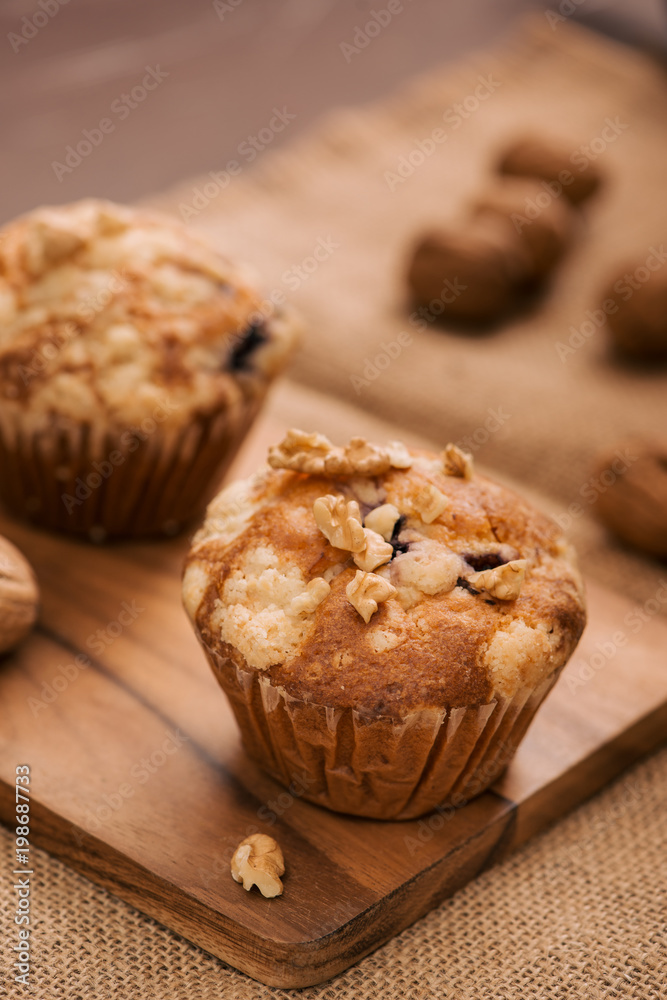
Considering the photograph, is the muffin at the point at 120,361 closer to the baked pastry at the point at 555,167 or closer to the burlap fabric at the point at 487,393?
the burlap fabric at the point at 487,393

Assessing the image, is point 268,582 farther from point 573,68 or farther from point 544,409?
point 573,68

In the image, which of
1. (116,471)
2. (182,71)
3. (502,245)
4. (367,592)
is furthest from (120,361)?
(182,71)

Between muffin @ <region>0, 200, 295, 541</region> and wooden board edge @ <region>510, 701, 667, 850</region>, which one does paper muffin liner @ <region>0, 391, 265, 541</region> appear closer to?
Answer: muffin @ <region>0, 200, 295, 541</region>

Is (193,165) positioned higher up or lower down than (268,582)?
lower down

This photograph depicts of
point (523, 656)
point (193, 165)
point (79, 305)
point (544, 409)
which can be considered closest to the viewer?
point (523, 656)

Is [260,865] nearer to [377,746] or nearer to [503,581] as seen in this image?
[377,746]

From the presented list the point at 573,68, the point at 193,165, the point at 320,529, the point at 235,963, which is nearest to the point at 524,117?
the point at 573,68
